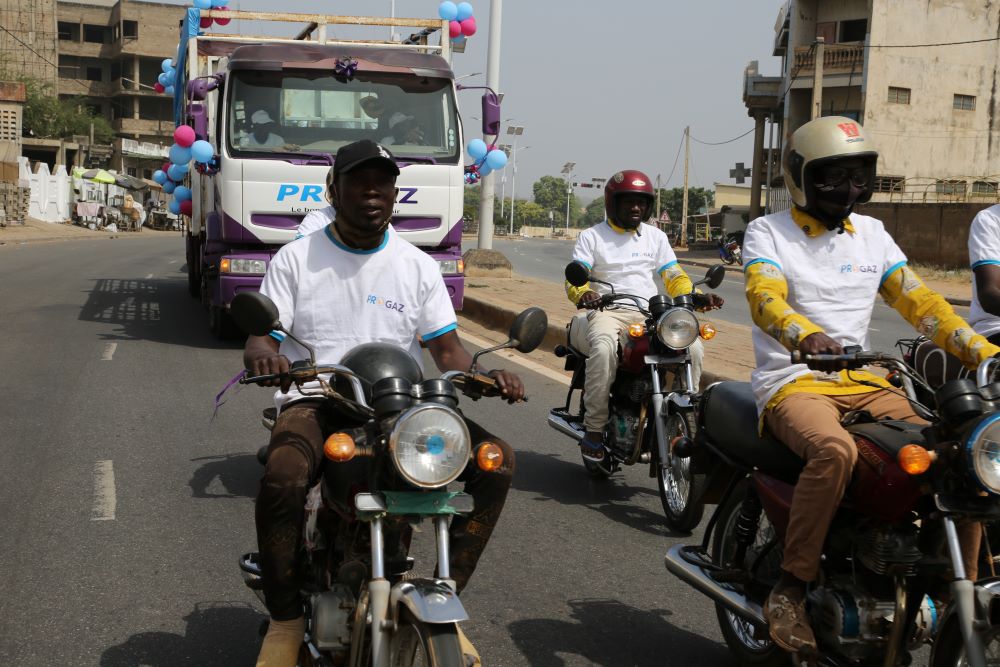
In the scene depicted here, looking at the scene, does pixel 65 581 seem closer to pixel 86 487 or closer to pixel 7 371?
pixel 86 487

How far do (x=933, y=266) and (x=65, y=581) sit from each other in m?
32.8

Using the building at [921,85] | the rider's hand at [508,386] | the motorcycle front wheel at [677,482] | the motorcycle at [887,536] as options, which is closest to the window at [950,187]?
the building at [921,85]

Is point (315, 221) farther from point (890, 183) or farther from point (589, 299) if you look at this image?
point (890, 183)

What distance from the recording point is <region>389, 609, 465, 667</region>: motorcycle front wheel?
105 inches

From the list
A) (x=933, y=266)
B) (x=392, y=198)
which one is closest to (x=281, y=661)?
(x=392, y=198)

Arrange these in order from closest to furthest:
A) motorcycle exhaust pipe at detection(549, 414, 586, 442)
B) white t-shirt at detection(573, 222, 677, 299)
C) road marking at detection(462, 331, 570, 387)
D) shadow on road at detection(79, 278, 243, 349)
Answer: motorcycle exhaust pipe at detection(549, 414, 586, 442) → white t-shirt at detection(573, 222, 677, 299) → road marking at detection(462, 331, 570, 387) → shadow on road at detection(79, 278, 243, 349)

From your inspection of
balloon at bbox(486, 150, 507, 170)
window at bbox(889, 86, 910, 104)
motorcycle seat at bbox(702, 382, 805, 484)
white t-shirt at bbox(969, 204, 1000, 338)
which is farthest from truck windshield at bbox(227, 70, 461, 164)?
window at bbox(889, 86, 910, 104)

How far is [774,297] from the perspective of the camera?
3.79 m

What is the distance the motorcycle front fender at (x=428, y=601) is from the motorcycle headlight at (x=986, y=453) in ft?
4.43

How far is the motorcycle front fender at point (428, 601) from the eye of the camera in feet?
8.89

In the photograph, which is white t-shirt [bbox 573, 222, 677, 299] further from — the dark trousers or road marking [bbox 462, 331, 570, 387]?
the dark trousers

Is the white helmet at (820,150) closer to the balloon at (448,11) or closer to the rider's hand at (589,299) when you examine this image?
the rider's hand at (589,299)

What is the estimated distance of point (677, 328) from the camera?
6160 millimetres

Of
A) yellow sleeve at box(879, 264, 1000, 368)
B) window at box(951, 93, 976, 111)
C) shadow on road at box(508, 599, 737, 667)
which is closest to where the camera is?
yellow sleeve at box(879, 264, 1000, 368)
